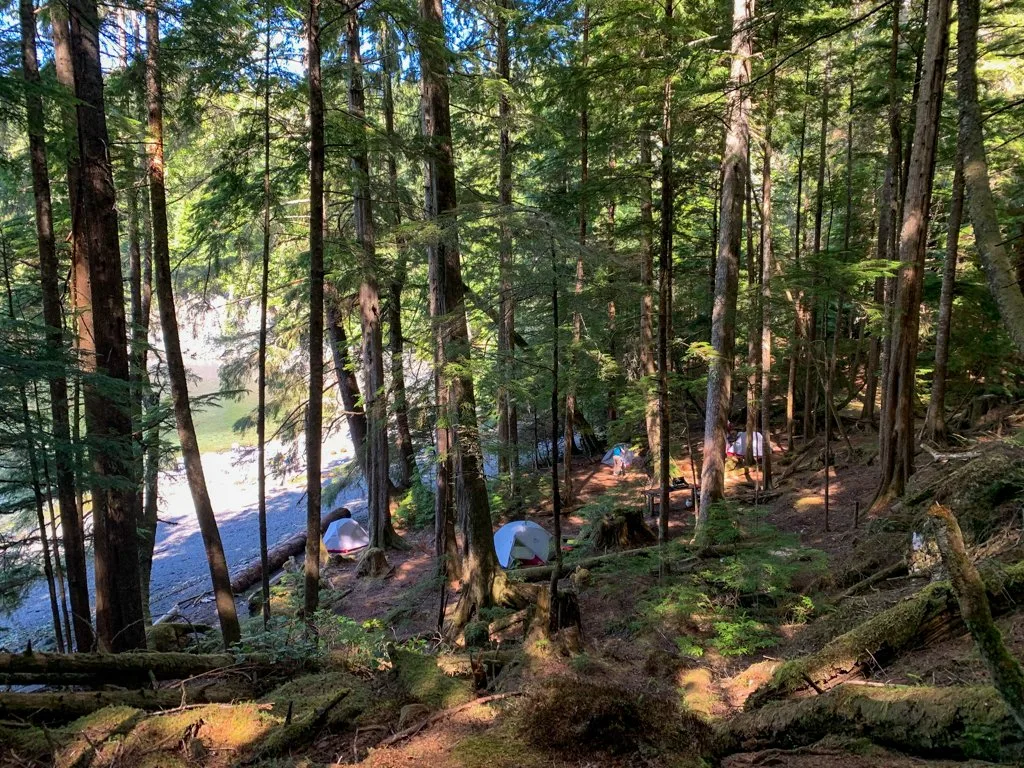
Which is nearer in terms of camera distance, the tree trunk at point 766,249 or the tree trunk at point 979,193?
the tree trunk at point 979,193

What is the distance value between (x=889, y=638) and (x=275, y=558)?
1599cm

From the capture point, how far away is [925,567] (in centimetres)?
543

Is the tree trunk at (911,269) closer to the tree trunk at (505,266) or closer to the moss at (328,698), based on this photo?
the tree trunk at (505,266)

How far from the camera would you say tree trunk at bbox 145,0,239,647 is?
7.63 metres

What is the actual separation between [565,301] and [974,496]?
188 inches

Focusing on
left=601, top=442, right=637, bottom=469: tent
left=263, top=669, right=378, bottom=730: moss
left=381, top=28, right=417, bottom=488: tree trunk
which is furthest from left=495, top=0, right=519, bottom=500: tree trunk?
left=263, top=669, right=378, bottom=730: moss

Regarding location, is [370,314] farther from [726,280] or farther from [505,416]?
[726,280]

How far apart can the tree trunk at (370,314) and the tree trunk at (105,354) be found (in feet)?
10.8

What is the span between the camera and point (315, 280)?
7.21m

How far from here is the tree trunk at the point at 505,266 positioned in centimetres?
682

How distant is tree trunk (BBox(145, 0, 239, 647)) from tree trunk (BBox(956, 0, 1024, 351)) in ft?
33.9

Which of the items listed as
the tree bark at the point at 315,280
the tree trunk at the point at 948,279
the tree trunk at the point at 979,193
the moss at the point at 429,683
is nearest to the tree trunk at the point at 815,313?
the tree trunk at the point at 948,279

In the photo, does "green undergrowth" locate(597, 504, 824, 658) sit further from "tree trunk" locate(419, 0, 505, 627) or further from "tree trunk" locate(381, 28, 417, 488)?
"tree trunk" locate(381, 28, 417, 488)

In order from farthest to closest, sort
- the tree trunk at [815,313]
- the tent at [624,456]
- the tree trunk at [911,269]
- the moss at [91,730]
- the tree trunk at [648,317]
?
the tent at [624,456], the tree trunk at [815,313], the tree trunk at [648,317], the tree trunk at [911,269], the moss at [91,730]
